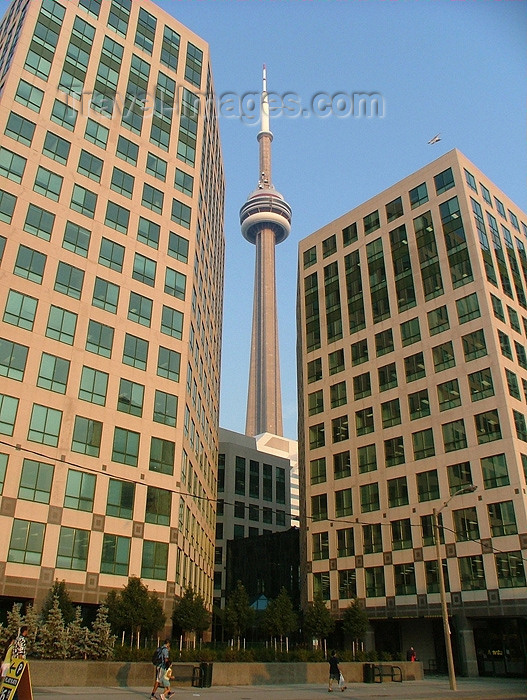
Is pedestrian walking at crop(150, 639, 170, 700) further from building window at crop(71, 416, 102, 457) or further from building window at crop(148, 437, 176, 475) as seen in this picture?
building window at crop(148, 437, 176, 475)

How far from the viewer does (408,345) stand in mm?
58719

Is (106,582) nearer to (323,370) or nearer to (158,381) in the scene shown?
(158,381)

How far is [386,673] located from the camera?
36.1 metres

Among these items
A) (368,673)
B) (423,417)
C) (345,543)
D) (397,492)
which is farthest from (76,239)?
(345,543)

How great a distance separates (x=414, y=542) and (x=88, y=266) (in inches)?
1368

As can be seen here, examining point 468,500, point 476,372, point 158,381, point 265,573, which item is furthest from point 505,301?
point 265,573

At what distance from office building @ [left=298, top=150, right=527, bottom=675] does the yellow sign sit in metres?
39.9

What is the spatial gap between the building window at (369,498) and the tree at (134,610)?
2538cm

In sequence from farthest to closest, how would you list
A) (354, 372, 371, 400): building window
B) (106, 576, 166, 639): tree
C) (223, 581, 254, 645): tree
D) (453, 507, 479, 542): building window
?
1. (354, 372, 371, 400): building window
2. (223, 581, 254, 645): tree
3. (453, 507, 479, 542): building window
4. (106, 576, 166, 639): tree

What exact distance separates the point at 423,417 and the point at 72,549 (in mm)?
32088

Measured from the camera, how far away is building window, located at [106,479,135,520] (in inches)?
1569

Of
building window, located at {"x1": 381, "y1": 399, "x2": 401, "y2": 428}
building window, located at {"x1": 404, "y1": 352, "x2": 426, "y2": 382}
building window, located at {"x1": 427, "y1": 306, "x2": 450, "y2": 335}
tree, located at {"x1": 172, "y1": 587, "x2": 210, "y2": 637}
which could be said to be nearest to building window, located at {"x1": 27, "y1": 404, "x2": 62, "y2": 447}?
tree, located at {"x1": 172, "y1": 587, "x2": 210, "y2": 637}

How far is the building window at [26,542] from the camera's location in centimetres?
3478

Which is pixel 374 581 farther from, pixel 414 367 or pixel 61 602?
pixel 61 602
